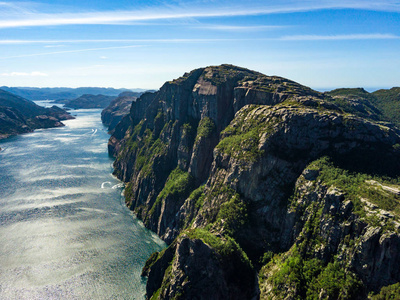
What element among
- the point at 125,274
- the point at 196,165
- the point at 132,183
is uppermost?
the point at 196,165

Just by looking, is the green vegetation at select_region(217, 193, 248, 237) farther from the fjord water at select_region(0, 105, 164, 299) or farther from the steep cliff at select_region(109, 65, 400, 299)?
the fjord water at select_region(0, 105, 164, 299)

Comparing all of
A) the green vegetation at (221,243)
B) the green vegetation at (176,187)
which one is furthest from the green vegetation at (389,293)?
the green vegetation at (176,187)

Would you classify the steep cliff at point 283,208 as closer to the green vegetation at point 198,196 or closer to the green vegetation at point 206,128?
the green vegetation at point 198,196

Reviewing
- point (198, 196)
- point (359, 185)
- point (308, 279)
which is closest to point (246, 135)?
point (198, 196)

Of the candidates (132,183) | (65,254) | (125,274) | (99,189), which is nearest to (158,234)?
(125,274)

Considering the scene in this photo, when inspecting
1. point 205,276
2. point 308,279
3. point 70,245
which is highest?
point 308,279

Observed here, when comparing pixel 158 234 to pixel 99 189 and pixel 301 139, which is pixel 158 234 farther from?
pixel 301 139

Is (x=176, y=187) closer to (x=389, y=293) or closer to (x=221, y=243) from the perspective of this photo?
(x=221, y=243)

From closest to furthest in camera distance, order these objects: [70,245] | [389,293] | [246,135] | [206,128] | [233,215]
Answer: [389,293]
[233,215]
[246,135]
[70,245]
[206,128]

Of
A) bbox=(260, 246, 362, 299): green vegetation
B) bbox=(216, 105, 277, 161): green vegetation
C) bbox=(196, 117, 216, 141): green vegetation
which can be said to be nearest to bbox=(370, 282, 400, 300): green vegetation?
bbox=(260, 246, 362, 299): green vegetation
